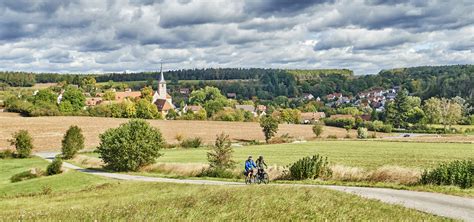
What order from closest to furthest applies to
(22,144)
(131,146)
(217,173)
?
(217,173) < (131,146) < (22,144)

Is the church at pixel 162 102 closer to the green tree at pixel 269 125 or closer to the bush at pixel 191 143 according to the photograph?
the bush at pixel 191 143

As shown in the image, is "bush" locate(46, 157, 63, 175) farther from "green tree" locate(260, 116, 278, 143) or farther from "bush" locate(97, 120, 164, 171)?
"green tree" locate(260, 116, 278, 143)

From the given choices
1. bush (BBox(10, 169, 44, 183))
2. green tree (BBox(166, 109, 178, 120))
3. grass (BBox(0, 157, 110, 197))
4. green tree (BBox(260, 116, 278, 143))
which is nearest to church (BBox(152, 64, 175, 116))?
green tree (BBox(166, 109, 178, 120))

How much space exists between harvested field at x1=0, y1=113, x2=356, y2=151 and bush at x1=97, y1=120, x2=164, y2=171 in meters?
35.5

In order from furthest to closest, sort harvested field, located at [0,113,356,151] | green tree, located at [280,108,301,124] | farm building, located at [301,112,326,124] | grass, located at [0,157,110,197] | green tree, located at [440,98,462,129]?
farm building, located at [301,112,326,124], green tree, located at [280,108,301,124], green tree, located at [440,98,462,129], harvested field, located at [0,113,356,151], grass, located at [0,157,110,197]

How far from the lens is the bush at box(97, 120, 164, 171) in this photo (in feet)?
143

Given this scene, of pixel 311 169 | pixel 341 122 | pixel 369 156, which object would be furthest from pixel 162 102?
pixel 311 169

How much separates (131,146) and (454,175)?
3058 cm

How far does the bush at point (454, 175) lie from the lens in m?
20.5

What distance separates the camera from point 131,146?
43656 mm

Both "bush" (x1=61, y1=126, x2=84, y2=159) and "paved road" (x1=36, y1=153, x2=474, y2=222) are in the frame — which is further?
"bush" (x1=61, y1=126, x2=84, y2=159)

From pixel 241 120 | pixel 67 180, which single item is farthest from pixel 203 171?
pixel 241 120

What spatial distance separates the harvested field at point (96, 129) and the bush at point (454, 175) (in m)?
66.8

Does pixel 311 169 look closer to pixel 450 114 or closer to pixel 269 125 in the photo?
pixel 269 125
